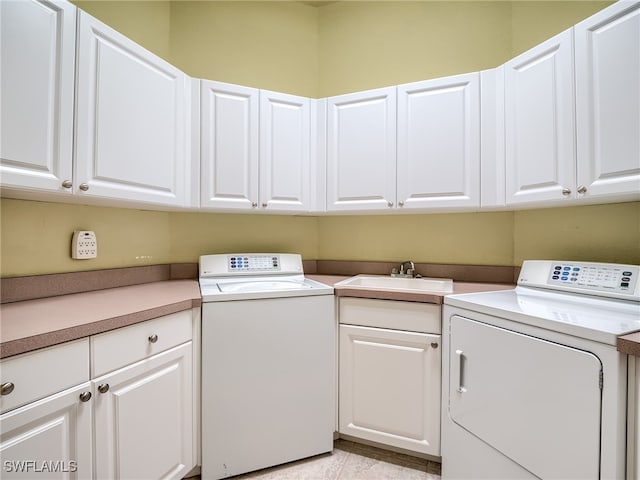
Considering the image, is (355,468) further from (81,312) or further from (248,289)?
(81,312)

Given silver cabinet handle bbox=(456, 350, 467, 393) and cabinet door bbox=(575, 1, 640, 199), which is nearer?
cabinet door bbox=(575, 1, 640, 199)

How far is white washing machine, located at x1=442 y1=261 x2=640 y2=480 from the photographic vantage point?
854 millimetres

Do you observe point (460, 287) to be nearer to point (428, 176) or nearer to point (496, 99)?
point (428, 176)

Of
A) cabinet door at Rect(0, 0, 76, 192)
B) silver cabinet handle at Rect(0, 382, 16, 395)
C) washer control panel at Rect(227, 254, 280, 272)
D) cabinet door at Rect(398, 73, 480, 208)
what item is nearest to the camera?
silver cabinet handle at Rect(0, 382, 16, 395)

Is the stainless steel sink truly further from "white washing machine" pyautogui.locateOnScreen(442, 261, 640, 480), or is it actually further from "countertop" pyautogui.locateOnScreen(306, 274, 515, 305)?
"white washing machine" pyautogui.locateOnScreen(442, 261, 640, 480)

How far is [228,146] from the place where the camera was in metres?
1.74

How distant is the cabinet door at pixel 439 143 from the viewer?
163 cm

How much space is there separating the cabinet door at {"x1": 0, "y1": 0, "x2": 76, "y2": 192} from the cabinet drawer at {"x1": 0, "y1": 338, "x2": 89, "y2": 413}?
58 centimetres

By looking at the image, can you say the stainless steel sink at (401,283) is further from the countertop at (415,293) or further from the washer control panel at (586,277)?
the washer control panel at (586,277)

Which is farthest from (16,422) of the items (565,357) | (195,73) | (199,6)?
(199,6)

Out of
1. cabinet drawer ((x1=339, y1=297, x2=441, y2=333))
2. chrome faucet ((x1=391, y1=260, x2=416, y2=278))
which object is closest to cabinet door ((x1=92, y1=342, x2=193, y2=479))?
cabinet drawer ((x1=339, y1=297, x2=441, y2=333))

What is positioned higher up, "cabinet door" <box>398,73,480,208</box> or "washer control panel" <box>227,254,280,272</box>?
"cabinet door" <box>398,73,480,208</box>

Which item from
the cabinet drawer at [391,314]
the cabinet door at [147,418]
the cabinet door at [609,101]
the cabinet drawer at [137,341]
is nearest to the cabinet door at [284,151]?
the cabinet drawer at [391,314]

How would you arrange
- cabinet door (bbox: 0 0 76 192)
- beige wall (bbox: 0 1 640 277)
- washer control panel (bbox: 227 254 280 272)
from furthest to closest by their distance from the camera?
washer control panel (bbox: 227 254 280 272), beige wall (bbox: 0 1 640 277), cabinet door (bbox: 0 0 76 192)
